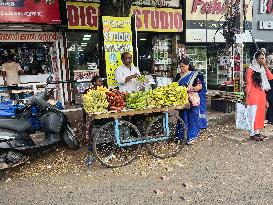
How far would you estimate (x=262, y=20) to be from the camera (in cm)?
1492

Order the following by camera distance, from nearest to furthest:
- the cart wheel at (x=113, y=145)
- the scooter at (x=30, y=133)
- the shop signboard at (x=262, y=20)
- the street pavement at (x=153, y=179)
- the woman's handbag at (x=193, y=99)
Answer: the street pavement at (x=153, y=179), the scooter at (x=30, y=133), the cart wheel at (x=113, y=145), the woman's handbag at (x=193, y=99), the shop signboard at (x=262, y=20)

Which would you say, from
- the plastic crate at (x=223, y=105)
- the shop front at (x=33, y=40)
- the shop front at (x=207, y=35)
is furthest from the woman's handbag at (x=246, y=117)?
the shop front at (x=207, y=35)

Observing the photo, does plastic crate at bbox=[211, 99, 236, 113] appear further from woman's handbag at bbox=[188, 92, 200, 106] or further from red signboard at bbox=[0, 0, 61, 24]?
red signboard at bbox=[0, 0, 61, 24]

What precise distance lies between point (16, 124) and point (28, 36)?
19.8 feet

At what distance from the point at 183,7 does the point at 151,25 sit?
2.15 m

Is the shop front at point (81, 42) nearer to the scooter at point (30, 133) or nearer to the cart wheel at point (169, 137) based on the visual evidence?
the scooter at point (30, 133)

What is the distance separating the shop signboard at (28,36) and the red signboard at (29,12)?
72cm

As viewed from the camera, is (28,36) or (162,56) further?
(162,56)

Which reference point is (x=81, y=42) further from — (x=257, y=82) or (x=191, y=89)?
(x=257, y=82)

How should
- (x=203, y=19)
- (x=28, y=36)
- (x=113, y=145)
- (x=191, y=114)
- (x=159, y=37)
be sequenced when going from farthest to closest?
(x=203, y=19)
(x=159, y=37)
(x=28, y=36)
(x=191, y=114)
(x=113, y=145)

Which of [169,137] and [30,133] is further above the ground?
[30,133]

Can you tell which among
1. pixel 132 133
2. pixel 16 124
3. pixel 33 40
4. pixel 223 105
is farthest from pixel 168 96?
pixel 33 40

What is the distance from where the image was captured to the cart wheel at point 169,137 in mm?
5422

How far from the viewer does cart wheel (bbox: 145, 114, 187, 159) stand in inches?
213
